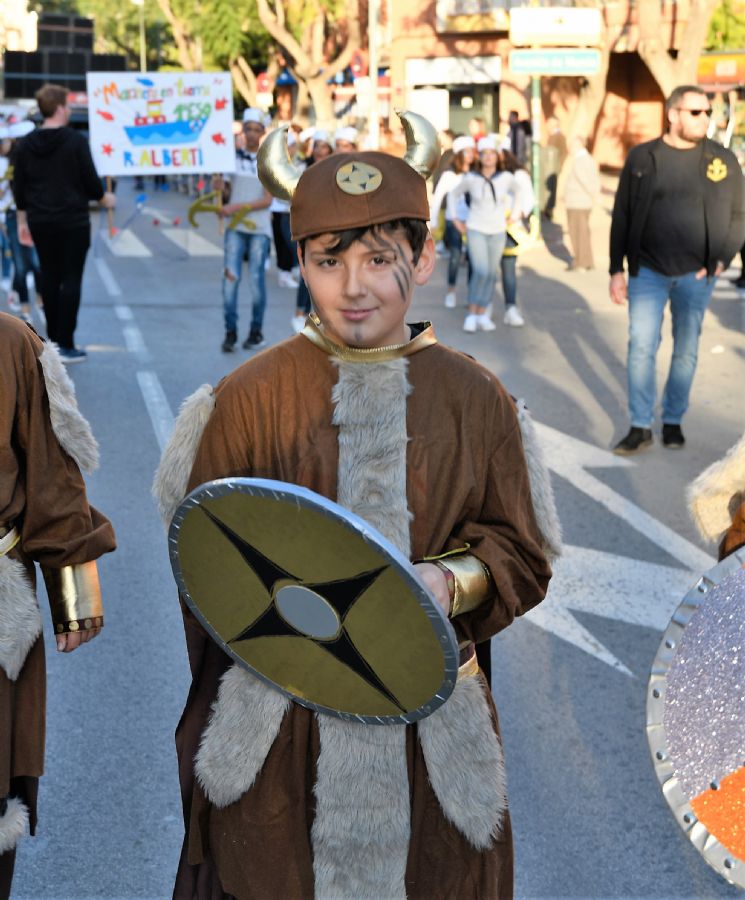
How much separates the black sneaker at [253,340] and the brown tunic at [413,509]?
942 centimetres

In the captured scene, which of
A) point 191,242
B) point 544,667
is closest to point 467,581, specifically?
point 544,667

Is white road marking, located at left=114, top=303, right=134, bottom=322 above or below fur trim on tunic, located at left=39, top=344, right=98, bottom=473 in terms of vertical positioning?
below

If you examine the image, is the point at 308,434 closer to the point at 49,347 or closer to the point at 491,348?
the point at 49,347

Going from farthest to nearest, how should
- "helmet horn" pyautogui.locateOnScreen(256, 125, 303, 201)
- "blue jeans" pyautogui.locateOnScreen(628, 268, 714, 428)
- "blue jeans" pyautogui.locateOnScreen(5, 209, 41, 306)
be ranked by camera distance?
"blue jeans" pyautogui.locateOnScreen(5, 209, 41, 306)
"blue jeans" pyautogui.locateOnScreen(628, 268, 714, 428)
"helmet horn" pyautogui.locateOnScreen(256, 125, 303, 201)

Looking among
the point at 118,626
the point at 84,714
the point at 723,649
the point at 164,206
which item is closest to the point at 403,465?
the point at 723,649

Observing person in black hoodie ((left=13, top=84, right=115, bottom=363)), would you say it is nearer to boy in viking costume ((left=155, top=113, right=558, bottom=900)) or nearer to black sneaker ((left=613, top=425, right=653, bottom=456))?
black sneaker ((left=613, top=425, right=653, bottom=456))

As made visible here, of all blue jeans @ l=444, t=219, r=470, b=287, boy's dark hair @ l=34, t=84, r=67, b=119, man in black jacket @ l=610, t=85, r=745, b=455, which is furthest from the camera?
blue jeans @ l=444, t=219, r=470, b=287

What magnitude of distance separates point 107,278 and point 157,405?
865cm

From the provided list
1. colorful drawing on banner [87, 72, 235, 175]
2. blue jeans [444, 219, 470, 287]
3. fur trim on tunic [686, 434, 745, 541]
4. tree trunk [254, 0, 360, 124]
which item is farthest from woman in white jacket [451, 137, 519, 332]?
tree trunk [254, 0, 360, 124]

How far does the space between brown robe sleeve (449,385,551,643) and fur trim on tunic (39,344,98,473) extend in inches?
34.8

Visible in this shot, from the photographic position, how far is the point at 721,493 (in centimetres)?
295

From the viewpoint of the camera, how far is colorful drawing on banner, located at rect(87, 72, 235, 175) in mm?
16609

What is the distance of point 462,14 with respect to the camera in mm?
37625

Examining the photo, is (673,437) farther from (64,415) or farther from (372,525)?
(372,525)
